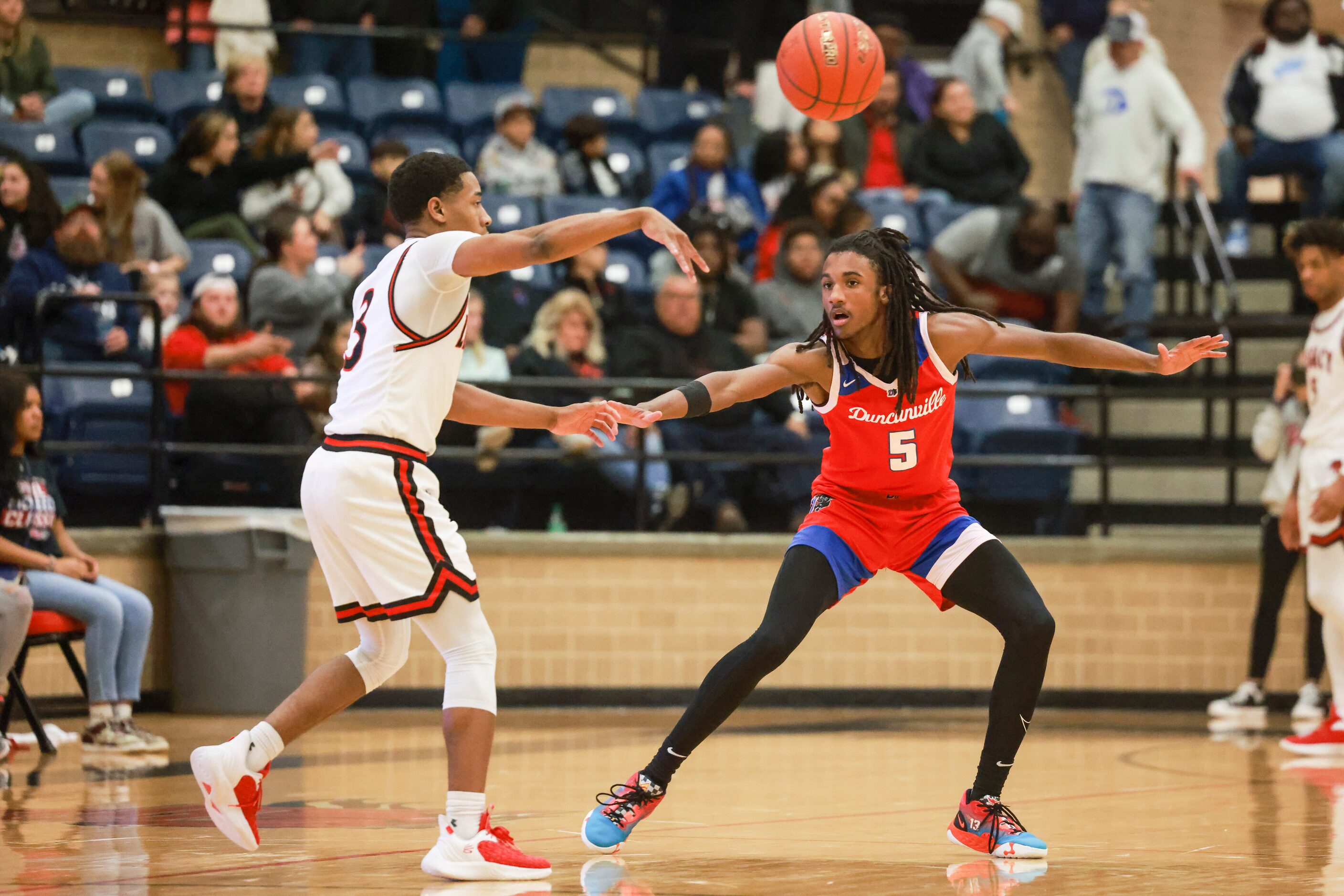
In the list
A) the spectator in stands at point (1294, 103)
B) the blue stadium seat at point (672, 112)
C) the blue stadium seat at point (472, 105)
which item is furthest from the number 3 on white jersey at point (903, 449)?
the blue stadium seat at point (672, 112)

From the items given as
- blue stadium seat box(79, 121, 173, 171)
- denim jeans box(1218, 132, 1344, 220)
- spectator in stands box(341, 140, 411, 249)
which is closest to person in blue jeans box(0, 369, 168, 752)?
spectator in stands box(341, 140, 411, 249)

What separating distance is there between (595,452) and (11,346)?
10.5 feet

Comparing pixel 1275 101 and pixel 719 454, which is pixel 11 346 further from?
pixel 1275 101

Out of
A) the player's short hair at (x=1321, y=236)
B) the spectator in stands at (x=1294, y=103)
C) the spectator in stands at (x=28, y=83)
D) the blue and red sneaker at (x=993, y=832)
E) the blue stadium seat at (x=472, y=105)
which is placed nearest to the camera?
the blue and red sneaker at (x=993, y=832)

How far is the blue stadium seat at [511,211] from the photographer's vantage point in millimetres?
11906

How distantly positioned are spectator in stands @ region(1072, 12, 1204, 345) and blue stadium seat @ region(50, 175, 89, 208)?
643 cm

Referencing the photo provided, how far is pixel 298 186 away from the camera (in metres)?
11.8

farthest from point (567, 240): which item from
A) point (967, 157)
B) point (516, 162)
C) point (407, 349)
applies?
point (967, 157)

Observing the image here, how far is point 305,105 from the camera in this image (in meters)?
13.3

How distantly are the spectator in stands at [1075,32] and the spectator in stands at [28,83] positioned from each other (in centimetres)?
749

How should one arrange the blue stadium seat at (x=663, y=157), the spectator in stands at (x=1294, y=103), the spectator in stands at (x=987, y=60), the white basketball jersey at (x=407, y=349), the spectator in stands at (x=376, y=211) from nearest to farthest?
the white basketball jersey at (x=407, y=349) < the spectator in stands at (x=376, y=211) < the spectator in stands at (x=1294, y=103) < the blue stadium seat at (x=663, y=157) < the spectator in stands at (x=987, y=60)

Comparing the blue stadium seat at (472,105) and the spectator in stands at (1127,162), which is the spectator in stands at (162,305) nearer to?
the blue stadium seat at (472,105)

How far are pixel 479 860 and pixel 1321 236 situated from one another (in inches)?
216

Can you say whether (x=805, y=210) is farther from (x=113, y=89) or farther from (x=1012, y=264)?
(x=113, y=89)
